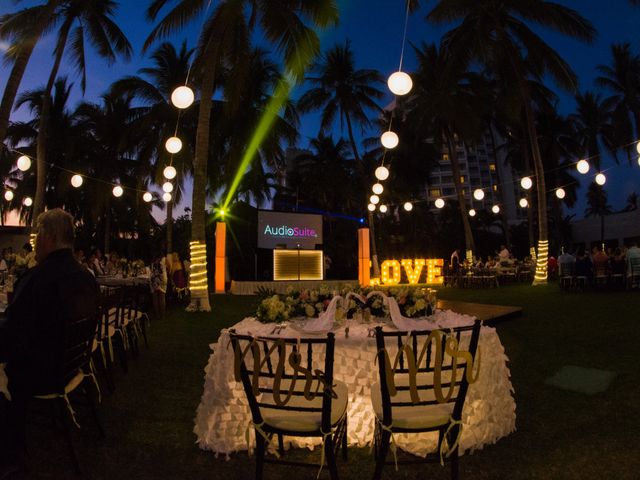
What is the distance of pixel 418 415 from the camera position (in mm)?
2648

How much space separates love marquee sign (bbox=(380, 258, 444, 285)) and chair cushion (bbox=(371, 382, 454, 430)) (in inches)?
761

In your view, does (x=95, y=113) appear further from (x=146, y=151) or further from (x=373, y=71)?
(x=373, y=71)

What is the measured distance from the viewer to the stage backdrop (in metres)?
18.4

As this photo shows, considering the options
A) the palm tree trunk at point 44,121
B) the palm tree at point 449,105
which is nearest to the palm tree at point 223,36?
the palm tree trunk at point 44,121

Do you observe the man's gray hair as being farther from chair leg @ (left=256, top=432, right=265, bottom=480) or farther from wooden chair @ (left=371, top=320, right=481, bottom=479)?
wooden chair @ (left=371, top=320, right=481, bottom=479)

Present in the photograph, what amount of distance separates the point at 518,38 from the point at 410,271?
34.5 feet

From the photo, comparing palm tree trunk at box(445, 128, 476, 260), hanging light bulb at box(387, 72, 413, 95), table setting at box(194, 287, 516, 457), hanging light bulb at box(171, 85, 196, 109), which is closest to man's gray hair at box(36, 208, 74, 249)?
table setting at box(194, 287, 516, 457)

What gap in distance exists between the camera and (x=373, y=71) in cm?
2603

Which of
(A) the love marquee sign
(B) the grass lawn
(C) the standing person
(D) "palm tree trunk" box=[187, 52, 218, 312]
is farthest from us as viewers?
(A) the love marquee sign

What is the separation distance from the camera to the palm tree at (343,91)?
2609cm

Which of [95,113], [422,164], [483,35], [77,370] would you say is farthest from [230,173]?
[77,370]

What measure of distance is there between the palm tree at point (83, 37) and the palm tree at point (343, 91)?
11.2 m

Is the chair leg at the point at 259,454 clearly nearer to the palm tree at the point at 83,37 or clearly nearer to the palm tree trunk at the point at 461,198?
the palm tree at the point at 83,37

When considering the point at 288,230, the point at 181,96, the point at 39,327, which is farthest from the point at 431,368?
the point at 288,230
